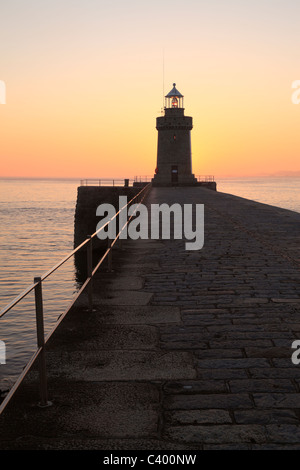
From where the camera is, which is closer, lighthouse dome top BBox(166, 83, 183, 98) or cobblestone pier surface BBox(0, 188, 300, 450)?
cobblestone pier surface BBox(0, 188, 300, 450)

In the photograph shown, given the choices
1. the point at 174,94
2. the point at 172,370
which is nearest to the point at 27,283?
the point at 172,370

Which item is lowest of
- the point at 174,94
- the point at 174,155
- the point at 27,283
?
the point at 27,283

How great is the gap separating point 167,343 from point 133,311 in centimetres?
124

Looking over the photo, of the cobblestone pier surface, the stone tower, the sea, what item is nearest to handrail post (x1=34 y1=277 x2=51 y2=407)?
the cobblestone pier surface

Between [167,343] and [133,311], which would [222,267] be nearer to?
[133,311]

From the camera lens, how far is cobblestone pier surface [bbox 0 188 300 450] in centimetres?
324

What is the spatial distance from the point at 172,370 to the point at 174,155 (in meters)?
55.2

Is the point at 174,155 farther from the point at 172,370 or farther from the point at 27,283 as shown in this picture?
the point at 172,370

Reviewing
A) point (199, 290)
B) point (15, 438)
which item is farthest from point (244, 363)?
point (199, 290)

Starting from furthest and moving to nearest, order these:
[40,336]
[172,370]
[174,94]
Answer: [174,94], [172,370], [40,336]

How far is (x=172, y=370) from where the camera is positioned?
4.28 meters

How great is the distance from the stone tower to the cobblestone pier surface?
166 feet

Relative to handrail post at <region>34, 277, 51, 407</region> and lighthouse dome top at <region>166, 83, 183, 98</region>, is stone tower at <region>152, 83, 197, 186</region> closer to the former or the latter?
lighthouse dome top at <region>166, 83, 183, 98</region>
